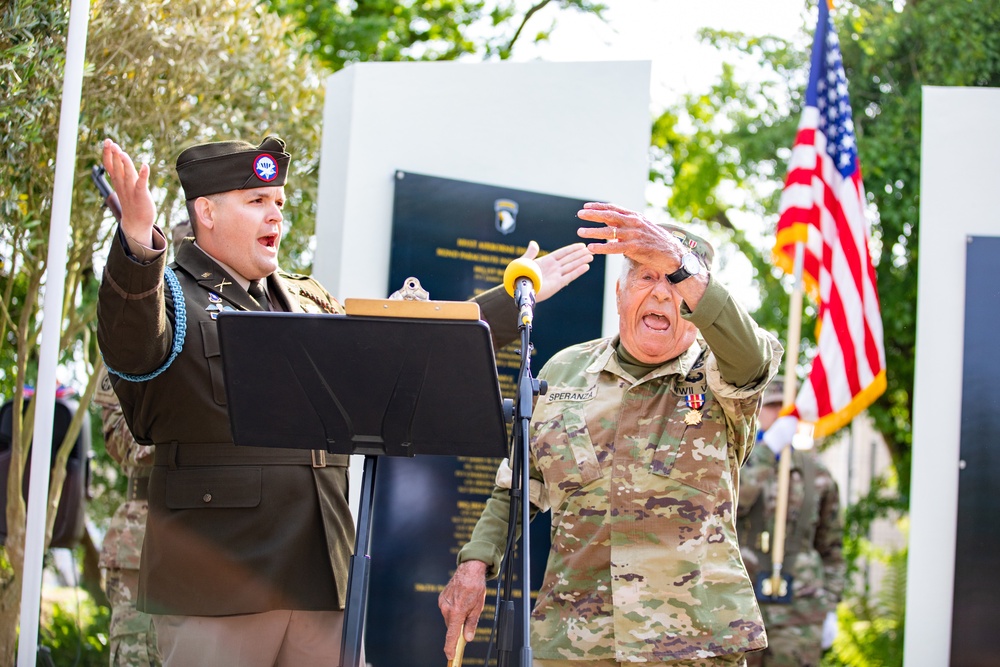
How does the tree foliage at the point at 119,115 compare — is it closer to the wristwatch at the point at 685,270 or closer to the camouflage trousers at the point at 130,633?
the camouflage trousers at the point at 130,633

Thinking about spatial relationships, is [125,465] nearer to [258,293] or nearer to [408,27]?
[258,293]

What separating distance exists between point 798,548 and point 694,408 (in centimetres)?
463

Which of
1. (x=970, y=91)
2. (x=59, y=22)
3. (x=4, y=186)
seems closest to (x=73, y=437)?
(x=4, y=186)

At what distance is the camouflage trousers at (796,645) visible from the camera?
7543 mm

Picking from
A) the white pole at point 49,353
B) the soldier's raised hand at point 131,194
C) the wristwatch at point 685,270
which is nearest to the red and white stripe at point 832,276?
the wristwatch at point 685,270

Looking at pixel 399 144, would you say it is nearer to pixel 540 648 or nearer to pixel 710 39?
pixel 540 648

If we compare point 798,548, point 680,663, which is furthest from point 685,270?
point 798,548

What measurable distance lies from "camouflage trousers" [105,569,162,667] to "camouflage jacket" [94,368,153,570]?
0.11m

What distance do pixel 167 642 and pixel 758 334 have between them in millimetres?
1979

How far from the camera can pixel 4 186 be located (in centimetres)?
530

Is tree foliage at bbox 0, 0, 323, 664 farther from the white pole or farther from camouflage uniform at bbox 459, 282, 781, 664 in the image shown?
camouflage uniform at bbox 459, 282, 781, 664

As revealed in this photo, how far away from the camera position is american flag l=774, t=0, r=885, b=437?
20.9ft

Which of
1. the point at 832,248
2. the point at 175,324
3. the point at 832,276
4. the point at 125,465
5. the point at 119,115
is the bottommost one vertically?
the point at 125,465

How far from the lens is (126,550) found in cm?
599
